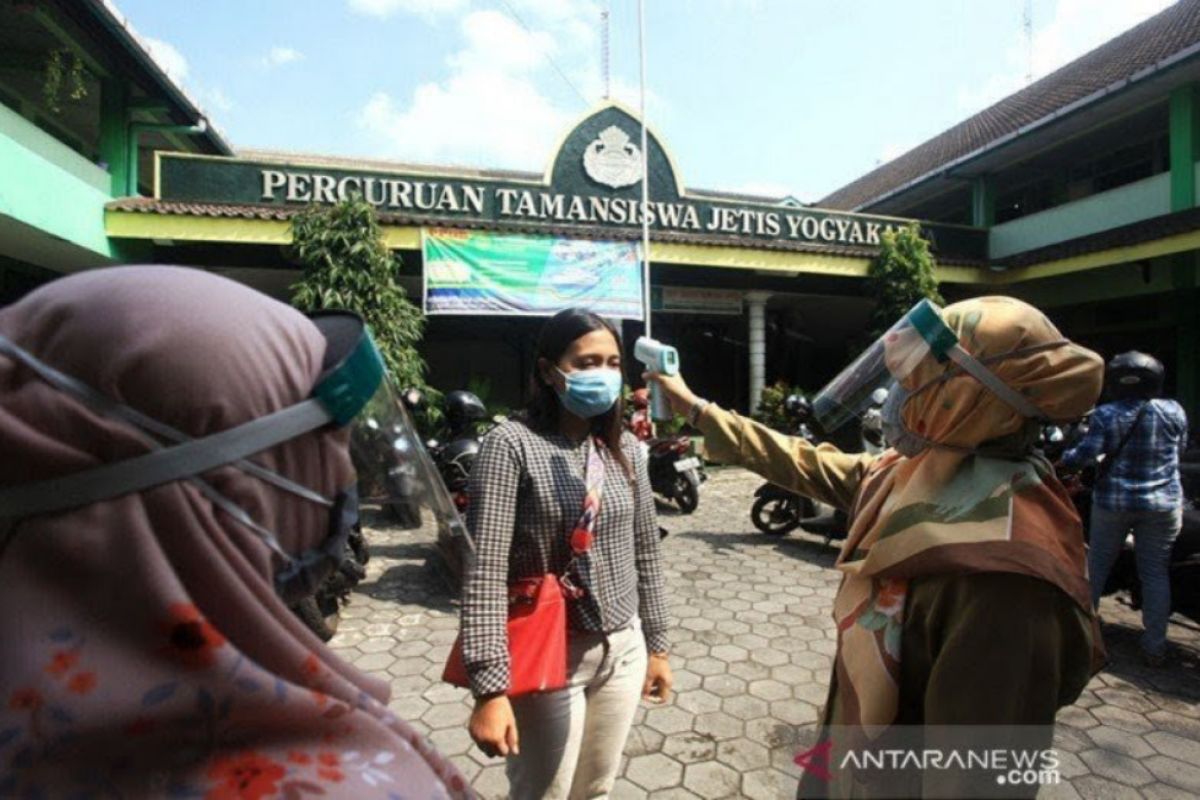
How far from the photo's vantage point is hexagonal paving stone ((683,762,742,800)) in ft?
7.98

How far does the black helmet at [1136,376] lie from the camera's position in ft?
11.7

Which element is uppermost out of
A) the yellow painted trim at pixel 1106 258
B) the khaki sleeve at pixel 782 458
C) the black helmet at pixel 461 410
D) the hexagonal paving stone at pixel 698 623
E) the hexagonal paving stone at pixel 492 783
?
the yellow painted trim at pixel 1106 258

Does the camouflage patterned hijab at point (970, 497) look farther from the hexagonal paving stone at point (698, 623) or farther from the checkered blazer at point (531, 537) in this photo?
the hexagonal paving stone at point (698, 623)

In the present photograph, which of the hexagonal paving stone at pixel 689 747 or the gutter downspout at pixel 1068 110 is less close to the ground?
the gutter downspout at pixel 1068 110

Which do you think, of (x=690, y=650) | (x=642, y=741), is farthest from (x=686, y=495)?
(x=642, y=741)

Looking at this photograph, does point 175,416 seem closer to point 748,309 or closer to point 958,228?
point 748,309

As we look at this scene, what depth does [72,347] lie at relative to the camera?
26.3 inches

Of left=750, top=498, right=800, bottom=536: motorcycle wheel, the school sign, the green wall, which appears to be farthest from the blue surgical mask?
the school sign

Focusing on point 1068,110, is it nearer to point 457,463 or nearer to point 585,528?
point 457,463

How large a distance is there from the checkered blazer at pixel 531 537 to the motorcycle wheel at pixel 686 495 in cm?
538

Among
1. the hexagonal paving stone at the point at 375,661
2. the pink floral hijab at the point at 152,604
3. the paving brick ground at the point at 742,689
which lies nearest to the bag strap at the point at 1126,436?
the paving brick ground at the point at 742,689

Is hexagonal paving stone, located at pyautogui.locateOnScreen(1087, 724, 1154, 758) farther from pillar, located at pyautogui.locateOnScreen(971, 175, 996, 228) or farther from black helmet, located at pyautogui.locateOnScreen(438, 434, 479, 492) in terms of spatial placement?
pillar, located at pyautogui.locateOnScreen(971, 175, 996, 228)

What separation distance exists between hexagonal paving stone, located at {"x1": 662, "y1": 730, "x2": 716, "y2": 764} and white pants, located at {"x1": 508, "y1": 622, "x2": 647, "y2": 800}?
1.05 metres

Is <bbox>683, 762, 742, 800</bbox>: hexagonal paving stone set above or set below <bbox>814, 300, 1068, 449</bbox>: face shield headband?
below
